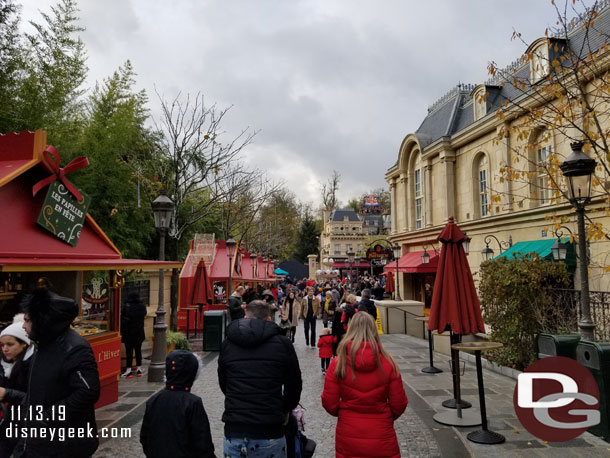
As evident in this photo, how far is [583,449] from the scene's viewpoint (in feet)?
16.8

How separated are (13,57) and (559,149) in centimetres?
1728

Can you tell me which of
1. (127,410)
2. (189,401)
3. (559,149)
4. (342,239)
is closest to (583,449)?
(189,401)

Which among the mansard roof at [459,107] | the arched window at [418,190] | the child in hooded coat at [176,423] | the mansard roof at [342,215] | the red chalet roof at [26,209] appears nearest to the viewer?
the child in hooded coat at [176,423]

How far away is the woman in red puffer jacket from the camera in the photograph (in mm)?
3264

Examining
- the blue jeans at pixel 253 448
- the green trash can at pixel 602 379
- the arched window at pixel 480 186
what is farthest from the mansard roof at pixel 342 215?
the blue jeans at pixel 253 448

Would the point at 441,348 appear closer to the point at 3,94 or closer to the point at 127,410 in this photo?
the point at 127,410

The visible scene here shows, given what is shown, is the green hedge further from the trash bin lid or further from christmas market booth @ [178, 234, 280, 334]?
christmas market booth @ [178, 234, 280, 334]

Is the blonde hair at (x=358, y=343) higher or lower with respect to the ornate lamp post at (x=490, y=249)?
lower

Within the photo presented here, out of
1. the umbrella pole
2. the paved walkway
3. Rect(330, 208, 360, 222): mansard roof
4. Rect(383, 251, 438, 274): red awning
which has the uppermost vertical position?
Rect(330, 208, 360, 222): mansard roof

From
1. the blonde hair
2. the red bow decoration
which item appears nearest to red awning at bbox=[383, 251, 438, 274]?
the red bow decoration

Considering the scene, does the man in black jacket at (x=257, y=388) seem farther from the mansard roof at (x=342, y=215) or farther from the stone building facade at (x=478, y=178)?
the mansard roof at (x=342, y=215)

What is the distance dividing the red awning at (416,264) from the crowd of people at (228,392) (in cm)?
1882

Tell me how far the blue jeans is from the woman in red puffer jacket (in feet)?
1.66

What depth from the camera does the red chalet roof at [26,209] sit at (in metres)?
6.26
